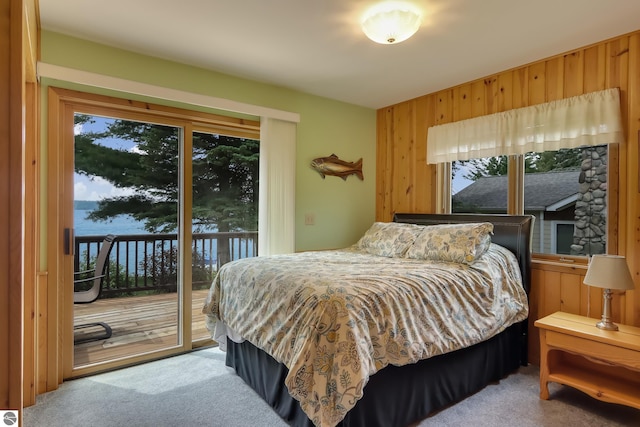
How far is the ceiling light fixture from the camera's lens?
6.44 ft

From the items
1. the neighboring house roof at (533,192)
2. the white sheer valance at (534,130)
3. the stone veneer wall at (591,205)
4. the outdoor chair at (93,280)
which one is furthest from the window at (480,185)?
the outdoor chair at (93,280)

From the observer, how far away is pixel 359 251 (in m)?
3.22

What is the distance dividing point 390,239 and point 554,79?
1779mm

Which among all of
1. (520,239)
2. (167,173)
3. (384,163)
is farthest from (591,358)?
(167,173)

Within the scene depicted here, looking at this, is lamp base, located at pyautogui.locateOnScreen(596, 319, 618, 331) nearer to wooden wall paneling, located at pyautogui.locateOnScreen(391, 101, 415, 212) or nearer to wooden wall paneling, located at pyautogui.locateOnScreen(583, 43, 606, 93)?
wooden wall paneling, located at pyautogui.locateOnScreen(583, 43, 606, 93)

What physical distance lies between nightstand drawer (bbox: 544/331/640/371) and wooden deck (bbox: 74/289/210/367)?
9.06ft

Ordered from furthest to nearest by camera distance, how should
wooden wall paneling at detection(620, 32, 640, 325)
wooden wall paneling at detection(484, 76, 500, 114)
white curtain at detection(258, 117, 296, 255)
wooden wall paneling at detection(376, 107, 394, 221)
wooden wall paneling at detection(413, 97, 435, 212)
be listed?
wooden wall paneling at detection(376, 107, 394, 221) → wooden wall paneling at detection(413, 97, 435, 212) → white curtain at detection(258, 117, 296, 255) → wooden wall paneling at detection(484, 76, 500, 114) → wooden wall paneling at detection(620, 32, 640, 325)

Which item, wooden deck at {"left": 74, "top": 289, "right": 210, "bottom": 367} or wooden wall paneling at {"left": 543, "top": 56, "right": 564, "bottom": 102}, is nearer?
wooden wall paneling at {"left": 543, "top": 56, "right": 564, "bottom": 102}

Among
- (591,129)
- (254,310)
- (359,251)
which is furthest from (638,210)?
(254,310)

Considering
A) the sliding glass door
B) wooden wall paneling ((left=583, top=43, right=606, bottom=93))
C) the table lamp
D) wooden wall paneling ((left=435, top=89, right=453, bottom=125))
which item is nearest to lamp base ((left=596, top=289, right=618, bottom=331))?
the table lamp

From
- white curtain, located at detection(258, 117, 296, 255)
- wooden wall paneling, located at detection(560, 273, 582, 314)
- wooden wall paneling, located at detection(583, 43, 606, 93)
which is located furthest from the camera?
white curtain, located at detection(258, 117, 296, 255)

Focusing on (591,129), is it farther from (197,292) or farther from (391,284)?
(197,292)

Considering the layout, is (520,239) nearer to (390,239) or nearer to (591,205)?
(591,205)

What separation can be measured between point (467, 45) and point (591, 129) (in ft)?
3.45
